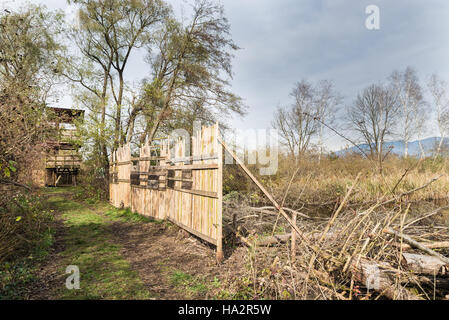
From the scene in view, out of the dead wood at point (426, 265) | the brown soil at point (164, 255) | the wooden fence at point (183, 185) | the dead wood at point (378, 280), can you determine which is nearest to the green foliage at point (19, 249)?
the brown soil at point (164, 255)

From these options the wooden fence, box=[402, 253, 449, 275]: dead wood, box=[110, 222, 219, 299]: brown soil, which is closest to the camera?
box=[402, 253, 449, 275]: dead wood

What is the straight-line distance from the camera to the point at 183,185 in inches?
237

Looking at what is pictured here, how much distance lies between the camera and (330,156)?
15375 mm

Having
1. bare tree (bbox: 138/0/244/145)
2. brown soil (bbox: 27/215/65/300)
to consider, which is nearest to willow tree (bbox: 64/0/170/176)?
bare tree (bbox: 138/0/244/145)

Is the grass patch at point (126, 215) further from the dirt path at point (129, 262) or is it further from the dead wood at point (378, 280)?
the dead wood at point (378, 280)

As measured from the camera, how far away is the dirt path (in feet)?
11.5

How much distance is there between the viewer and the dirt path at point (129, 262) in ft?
11.5

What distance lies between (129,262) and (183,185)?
199cm

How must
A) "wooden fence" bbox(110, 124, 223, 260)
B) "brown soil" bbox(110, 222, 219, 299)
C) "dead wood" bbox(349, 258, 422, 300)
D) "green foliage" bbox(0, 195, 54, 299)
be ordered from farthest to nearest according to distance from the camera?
"wooden fence" bbox(110, 124, 223, 260) → "brown soil" bbox(110, 222, 219, 299) → "green foliage" bbox(0, 195, 54, 299) → "dead wood" bbox(349, 258, 422, 300)

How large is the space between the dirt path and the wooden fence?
0.38 m

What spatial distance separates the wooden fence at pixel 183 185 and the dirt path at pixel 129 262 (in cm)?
38

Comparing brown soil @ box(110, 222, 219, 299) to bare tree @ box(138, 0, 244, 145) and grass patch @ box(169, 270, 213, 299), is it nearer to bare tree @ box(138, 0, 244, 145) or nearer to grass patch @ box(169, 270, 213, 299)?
grass patch @ box(169, 270, 213, 299)
